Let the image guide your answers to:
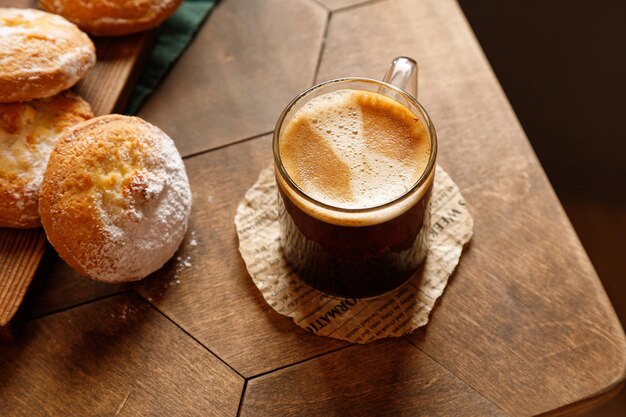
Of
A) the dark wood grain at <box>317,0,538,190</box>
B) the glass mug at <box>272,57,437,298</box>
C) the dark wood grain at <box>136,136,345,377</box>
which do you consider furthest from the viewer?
the dark wood grain at <box>317,0,538,190</box>

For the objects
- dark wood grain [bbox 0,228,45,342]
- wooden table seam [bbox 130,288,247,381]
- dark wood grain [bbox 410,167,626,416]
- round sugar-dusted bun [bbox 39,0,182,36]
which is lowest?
wooden table seam [bbox 130,288,247,381]

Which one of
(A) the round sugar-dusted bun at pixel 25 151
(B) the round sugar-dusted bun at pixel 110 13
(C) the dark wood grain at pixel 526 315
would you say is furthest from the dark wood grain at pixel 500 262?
(A) the round sugar-dusted bun at pixel 25 151

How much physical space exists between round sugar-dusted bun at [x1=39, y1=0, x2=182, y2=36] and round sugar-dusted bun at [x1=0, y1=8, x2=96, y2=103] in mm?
59

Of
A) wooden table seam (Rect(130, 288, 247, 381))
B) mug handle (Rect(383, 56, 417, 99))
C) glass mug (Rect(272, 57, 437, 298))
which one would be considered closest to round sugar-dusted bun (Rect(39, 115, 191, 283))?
wooden table seam (Rect(130, 288, 247, 381))

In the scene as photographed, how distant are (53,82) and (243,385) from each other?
0.44 metres

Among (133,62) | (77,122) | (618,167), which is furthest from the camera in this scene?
(618,167)

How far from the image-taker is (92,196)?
2.54 ft

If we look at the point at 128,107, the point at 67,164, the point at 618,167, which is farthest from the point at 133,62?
the point at 618,167

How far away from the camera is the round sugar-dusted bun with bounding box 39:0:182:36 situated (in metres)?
0.97

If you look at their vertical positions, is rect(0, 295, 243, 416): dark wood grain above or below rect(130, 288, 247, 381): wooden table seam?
below

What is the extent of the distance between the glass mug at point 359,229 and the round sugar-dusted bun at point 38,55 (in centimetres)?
31

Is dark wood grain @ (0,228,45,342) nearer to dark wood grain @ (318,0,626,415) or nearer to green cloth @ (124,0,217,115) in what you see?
green cloth @ (124,0,217,115)

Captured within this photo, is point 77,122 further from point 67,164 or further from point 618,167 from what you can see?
point 618,167

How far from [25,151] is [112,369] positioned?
0.29m
